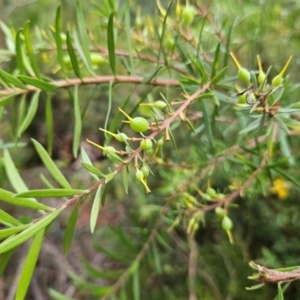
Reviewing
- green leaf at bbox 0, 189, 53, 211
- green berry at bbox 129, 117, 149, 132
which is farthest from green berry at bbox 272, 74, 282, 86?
green leaf at bbox 0, 189, 53, 211

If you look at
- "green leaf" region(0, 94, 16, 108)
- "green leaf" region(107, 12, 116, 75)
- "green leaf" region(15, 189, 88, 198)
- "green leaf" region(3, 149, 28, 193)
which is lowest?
"green leaf" region(3, 149, 28, 193)

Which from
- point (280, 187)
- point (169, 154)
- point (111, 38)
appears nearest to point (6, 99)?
point (111, 38)

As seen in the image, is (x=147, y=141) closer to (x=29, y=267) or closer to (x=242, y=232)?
(x=29, y=267)

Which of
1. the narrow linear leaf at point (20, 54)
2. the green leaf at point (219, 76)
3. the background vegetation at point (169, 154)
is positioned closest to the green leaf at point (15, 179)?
the background vegetation at point (169, 154)

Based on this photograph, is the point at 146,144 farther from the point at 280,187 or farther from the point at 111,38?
the point at 280,187

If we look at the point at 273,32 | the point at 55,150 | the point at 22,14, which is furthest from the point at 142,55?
the point at 22,14

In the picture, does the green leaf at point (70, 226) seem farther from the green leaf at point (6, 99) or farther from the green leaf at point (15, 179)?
the green leaf at point (6, 99)

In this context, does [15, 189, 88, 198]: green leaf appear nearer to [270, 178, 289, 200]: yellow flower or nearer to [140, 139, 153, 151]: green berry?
[140, 139, 153, 151]: green berry

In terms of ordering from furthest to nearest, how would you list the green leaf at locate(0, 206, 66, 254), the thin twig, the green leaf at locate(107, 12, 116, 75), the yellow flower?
the thin twig
the yellow flower
the green leaf at locate(107, 12, 116, 75)
the green leaf at locate(0, 206, 66, 254)
